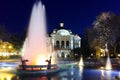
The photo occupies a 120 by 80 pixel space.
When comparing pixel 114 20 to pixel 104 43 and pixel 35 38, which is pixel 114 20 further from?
pixel 35 38

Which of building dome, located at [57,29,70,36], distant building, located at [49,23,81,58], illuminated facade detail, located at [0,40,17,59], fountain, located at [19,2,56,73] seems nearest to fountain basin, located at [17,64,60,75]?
fountain, located at [19,2,56,73]

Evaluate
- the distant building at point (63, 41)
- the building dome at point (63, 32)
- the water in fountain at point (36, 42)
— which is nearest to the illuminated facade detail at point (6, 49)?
the distant building at point (63, 41)

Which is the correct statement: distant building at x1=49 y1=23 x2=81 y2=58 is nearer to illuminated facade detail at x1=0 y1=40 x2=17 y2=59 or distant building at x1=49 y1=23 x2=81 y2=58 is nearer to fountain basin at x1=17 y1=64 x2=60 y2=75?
illuminated facade detail at x1=0 y1=40 x2=17 y2=59

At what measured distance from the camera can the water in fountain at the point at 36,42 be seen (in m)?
37.7

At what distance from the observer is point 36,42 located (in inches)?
1506

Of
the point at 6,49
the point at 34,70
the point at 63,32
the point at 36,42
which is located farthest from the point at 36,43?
the point at 63,32

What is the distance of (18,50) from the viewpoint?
349 ft

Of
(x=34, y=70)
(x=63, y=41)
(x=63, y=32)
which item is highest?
(x=63, y=32)

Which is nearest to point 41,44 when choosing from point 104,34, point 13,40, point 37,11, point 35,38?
point 35,38

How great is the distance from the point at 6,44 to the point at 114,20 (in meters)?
39.7

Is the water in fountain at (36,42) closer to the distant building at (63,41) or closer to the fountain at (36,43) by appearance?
the fountain at (36,43)

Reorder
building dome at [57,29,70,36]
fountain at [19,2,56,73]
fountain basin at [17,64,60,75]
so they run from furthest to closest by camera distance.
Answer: building dome at [57,29,70,36], fountain at [19,2,56,73], fountain basin at [17,64,60,75]

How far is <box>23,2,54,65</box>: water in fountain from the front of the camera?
37719 mm

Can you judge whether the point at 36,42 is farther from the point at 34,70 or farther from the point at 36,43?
the point at 34,70
